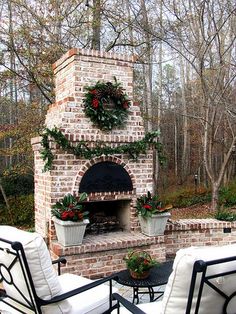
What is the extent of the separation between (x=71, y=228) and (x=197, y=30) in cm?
489

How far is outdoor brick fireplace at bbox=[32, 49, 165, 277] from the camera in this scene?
15.1ft

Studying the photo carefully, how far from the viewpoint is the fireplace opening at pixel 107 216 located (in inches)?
207

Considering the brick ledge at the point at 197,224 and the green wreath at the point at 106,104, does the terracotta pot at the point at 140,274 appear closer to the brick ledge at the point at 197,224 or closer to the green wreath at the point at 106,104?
the brick ledge at the point at 197,224

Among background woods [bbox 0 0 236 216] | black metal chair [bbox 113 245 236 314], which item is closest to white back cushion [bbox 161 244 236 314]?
black metal chair [bbox 113 245 236 314]

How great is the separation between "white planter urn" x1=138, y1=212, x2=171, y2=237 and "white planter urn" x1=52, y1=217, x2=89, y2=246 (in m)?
1.00

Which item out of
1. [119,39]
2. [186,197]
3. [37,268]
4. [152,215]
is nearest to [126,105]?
[152,215]

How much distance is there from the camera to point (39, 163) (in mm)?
5215

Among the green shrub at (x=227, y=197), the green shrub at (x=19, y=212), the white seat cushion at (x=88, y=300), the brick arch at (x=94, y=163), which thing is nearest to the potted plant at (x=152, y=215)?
Answer: the brick arch at (x=94, y=163)

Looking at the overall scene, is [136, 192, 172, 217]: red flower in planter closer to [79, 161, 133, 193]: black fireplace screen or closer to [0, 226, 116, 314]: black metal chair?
[79, 161, 133, 193]: black fireplace screen

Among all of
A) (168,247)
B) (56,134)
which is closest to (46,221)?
(56,134)

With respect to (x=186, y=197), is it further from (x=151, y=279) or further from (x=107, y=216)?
(x=151, y=279)

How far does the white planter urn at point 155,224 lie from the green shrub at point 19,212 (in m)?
5.56

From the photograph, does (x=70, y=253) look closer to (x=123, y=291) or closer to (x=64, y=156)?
(x=123, y=291)

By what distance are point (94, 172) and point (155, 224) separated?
1.17 meters
